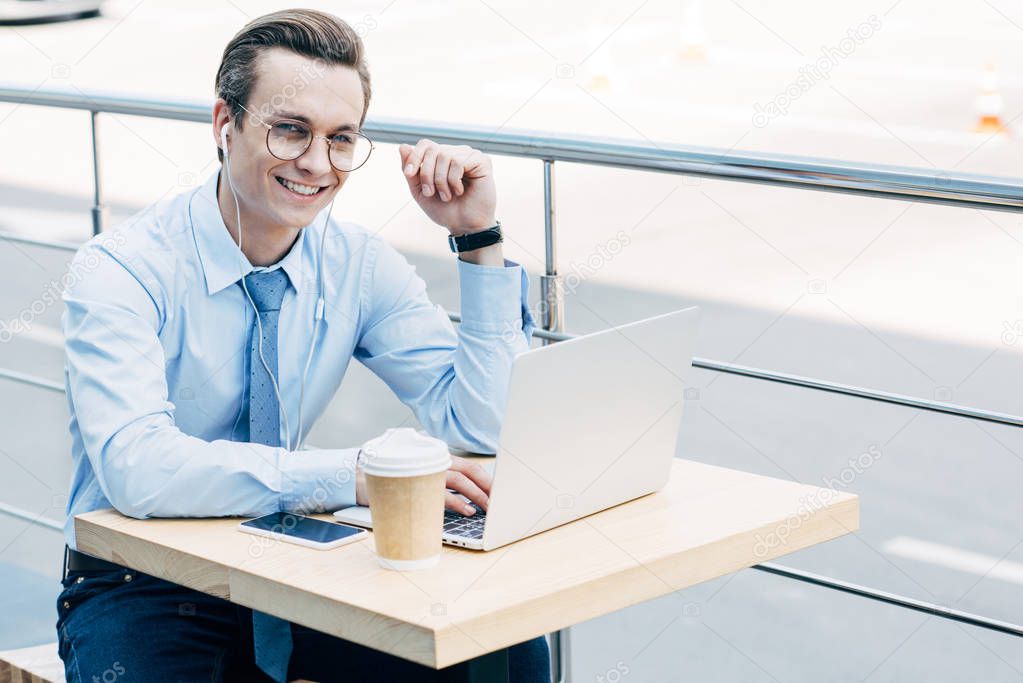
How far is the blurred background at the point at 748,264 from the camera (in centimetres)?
276

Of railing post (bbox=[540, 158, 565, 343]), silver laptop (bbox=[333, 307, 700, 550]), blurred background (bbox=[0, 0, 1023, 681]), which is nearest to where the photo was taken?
silver laptop (bbox=[333, 307, 700, 550])

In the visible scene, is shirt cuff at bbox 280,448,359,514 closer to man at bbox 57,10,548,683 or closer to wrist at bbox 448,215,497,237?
man at bbox 57,10,548,683

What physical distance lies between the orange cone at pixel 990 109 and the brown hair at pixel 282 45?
6.76 meters

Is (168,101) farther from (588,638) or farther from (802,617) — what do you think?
(802,617)

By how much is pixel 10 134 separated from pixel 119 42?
4.34 metres

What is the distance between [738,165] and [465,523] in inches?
30.3

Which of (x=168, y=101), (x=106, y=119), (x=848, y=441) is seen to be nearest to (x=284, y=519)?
(x=168, y=101)

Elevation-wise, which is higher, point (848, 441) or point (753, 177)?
point (753, 177)

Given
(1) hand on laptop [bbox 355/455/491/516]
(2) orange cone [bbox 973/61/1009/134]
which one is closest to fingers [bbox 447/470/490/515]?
(1) hand on laptop [bbox 355/455/491/516]

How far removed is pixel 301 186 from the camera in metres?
1.56

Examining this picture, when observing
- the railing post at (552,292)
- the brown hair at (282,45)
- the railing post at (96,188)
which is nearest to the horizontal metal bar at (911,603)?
the railing post at (552,292)

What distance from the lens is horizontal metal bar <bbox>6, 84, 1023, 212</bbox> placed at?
5.44ft

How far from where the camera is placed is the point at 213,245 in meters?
1.59

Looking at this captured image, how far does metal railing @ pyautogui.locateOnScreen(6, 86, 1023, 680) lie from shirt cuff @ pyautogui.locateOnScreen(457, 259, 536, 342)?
0.30 m
